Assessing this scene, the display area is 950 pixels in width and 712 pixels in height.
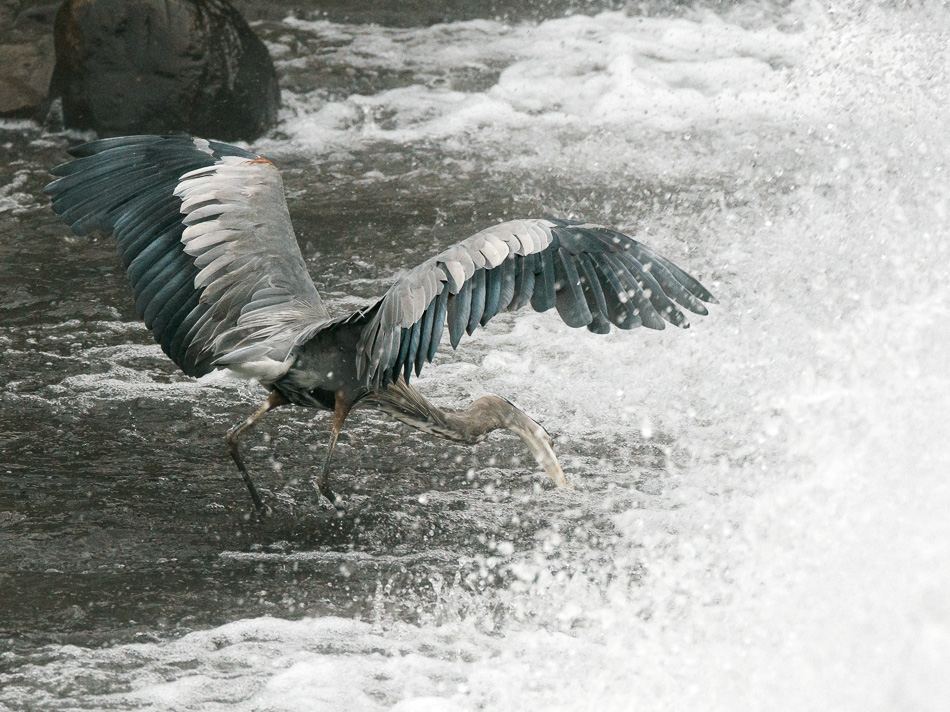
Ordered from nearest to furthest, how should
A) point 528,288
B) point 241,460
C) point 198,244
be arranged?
point 528,288 → point 241,460 → point 198,244

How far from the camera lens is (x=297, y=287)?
4766 mm

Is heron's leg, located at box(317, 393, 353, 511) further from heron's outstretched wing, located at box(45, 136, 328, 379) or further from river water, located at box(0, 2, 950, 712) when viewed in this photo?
heron's outstretched wing, located at box(45, 136, 328, 379)

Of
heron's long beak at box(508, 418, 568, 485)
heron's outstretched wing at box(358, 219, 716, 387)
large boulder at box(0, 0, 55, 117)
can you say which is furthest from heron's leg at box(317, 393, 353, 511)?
large boulder at box(0, 0, 55, 117)

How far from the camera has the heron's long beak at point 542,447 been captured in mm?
4406

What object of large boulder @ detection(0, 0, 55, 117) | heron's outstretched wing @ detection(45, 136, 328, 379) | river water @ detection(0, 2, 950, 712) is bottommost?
river water @ detection(0, 2, 950, 712)

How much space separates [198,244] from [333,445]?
1.04 meters

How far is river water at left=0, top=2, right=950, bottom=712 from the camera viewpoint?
348cm

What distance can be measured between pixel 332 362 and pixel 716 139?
4880mm

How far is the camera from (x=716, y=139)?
27.6 feet

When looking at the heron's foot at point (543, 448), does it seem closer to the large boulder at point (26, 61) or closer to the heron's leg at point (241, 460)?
the heron's leg at point (241, 460)

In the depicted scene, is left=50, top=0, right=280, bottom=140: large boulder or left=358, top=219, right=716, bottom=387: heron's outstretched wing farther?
left=50, top=0, right=280, bottom=140: large boulder

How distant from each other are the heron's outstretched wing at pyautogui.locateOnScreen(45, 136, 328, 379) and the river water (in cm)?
59

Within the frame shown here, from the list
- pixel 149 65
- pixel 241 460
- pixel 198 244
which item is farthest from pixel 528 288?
pixel 149 65

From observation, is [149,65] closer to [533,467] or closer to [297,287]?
[297,287]
